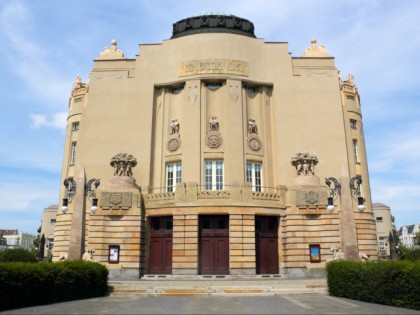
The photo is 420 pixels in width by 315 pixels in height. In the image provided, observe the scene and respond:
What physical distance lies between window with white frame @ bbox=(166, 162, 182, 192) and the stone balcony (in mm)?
2412

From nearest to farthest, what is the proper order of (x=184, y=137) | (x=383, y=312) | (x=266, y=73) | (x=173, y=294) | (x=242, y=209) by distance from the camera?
(x=383, y=312) < (x=173, y=294) < (x=242, y=209) < (x=184, y=137) < (x=266, y=73)

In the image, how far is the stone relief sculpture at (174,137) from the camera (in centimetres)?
3412

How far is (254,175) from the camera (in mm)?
33688

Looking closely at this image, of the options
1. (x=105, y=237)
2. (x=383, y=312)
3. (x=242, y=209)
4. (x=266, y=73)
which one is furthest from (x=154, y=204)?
(x=383, y=312)

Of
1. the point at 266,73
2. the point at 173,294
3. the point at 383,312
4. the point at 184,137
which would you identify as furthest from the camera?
the point at 266,73

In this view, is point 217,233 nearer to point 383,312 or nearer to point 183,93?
point 183,93

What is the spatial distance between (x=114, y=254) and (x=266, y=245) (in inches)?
471

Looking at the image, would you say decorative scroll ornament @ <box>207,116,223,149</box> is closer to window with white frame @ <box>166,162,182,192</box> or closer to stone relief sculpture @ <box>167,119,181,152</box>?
stone relief sculpture @ <box>167,119,181,152</box>

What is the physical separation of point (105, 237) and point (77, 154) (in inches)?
422

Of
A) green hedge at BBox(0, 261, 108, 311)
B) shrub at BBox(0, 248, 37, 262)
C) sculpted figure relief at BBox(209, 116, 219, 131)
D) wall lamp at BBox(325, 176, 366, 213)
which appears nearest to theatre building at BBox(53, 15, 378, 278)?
sculpted figure relief at BBox(209, 116, 219, 131)

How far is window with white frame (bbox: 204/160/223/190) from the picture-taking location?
107ft

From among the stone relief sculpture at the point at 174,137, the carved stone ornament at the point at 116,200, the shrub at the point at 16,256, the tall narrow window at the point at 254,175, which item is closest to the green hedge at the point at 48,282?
the carved stone ornament at the point at 116,200

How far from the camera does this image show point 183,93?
35406mm

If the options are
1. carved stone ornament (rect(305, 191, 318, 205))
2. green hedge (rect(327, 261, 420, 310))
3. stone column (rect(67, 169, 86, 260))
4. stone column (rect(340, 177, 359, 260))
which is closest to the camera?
green hedge (rect(327, 261, 420, 310))
